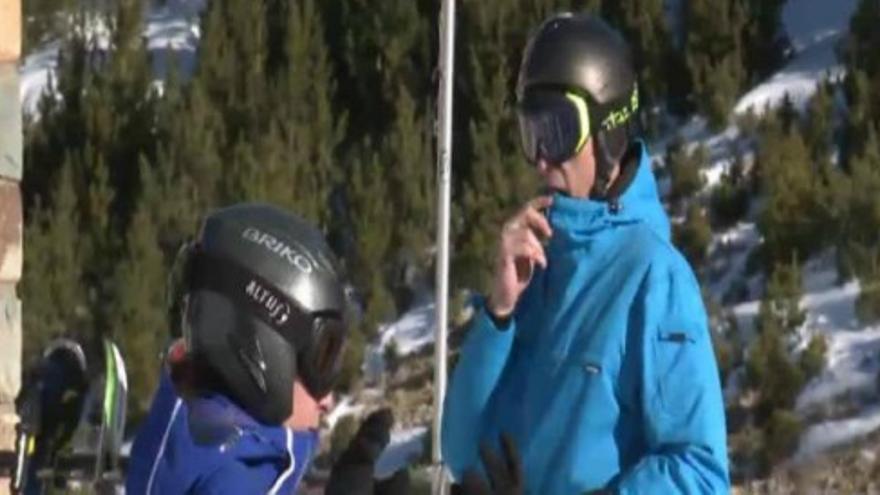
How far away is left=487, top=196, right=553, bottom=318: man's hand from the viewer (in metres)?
3.04

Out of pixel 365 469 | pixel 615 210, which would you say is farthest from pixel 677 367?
pixel 365 469

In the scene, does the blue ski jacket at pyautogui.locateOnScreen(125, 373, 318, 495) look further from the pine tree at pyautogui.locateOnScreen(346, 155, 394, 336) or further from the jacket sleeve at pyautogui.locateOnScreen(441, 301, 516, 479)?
the pine tree at pyautogui.locateOnScreen(346, 155, 394, 336)

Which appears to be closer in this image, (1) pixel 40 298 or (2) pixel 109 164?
(1) pixel 40 298

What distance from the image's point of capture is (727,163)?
10.9 metres

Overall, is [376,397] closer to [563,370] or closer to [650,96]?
[650,96]

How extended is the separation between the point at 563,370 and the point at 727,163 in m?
8.00

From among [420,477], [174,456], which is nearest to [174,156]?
[420,477]

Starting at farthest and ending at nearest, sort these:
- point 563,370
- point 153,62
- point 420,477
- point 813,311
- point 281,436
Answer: point 153,62, point 813,311, point 420,477, point 563,370, point 281,436

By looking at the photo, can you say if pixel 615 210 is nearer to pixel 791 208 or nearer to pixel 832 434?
pixel 832 434

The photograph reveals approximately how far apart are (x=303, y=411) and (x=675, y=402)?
0.77 metres

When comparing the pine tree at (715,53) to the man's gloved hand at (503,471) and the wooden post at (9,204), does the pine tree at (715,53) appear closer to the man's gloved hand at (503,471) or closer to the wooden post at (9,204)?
the wooden post at (9,204)

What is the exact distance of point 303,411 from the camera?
228 centimetres

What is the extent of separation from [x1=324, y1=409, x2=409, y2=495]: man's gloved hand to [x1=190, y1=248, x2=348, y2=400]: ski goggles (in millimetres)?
84

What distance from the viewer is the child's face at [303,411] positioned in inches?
89.2
